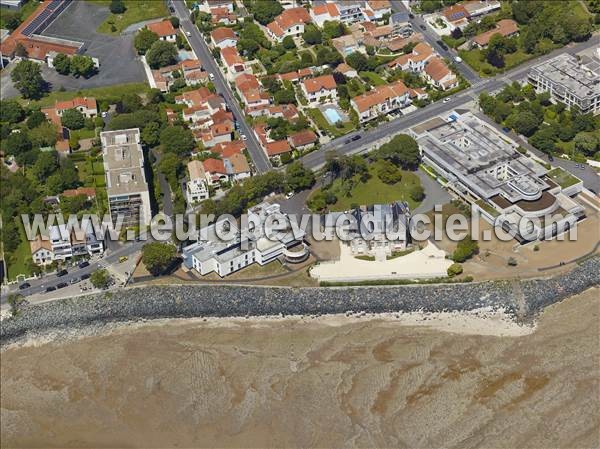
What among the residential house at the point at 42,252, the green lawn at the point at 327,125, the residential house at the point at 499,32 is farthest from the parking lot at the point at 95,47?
the residential house at the point at 499,32

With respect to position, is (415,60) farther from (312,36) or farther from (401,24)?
(312,36)

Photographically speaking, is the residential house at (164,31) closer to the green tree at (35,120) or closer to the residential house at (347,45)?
the residential house at (347,45)

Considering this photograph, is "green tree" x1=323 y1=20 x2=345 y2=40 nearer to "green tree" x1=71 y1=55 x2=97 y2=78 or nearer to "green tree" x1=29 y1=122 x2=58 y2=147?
"green tree" x1=71 y1=55 x2=97 y2=78

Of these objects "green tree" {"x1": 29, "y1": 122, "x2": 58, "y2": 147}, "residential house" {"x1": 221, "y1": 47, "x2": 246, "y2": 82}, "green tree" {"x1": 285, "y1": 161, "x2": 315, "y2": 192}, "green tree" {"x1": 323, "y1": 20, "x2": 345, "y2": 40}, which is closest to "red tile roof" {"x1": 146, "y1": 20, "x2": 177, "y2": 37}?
"residential house" {"x1": 221, "y1": 47, "x2": 246, "y2": 82}

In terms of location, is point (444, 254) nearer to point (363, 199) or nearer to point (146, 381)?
point (363, 199)

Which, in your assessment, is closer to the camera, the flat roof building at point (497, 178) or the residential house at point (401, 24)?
the flat roof building at point (497, 178)

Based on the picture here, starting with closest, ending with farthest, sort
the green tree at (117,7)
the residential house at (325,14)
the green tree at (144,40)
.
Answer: the green tree at (144,40) < the residential house at (325,14) < the green tree at (117,7)

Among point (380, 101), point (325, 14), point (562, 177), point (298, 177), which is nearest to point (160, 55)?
point (325, 14)

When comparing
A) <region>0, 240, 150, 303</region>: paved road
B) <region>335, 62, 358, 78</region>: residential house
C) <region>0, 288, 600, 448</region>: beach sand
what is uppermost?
<region>335, 62, 358, 78</region>: residential house
